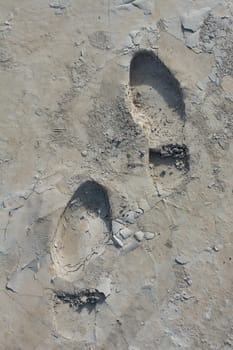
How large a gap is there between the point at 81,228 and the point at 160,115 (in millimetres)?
688

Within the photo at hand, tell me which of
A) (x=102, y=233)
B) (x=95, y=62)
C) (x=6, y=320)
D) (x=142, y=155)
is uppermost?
(x=95, y=62)

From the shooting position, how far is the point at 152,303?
317 cm

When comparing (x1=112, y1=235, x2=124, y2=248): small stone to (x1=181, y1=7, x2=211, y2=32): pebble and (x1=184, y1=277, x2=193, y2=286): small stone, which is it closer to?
(x1=184, y1=277, x2=193, y2=286): small stone

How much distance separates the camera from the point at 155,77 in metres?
3.30

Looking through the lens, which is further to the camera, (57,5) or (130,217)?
(57,5)

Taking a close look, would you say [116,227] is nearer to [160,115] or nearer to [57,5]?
[160,115]

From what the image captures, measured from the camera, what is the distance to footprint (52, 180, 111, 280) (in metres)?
3.24

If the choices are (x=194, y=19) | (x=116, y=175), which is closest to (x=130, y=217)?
(x=116, y=175)

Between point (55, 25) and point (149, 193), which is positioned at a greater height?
point (55, 25)

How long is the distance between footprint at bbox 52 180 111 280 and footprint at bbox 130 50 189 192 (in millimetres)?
305

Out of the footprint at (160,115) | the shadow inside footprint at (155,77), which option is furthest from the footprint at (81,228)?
the shadow inside footprint at (155,77)

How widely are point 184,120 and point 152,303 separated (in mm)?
911

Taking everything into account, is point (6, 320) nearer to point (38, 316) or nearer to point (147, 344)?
point (38, 316)

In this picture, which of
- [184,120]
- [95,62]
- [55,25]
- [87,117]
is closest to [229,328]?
[184,120]
